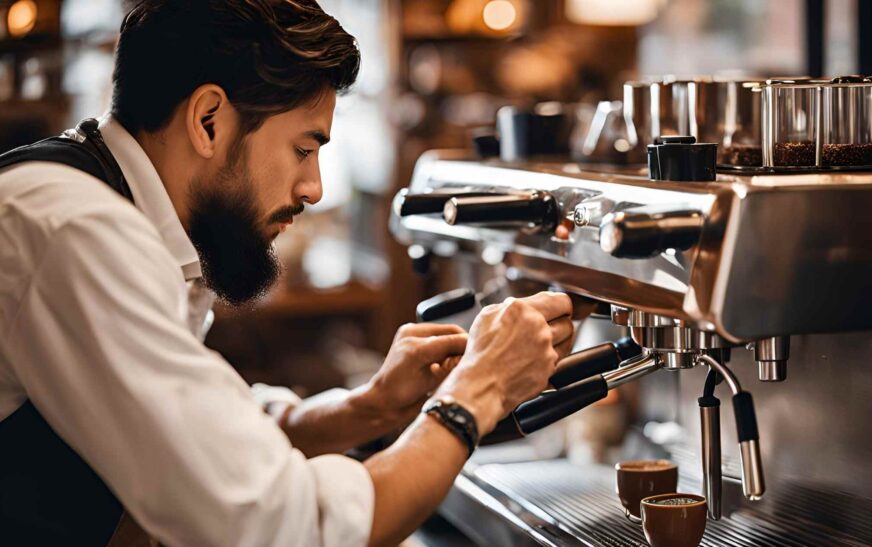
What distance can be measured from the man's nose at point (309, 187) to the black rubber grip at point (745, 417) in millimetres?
561

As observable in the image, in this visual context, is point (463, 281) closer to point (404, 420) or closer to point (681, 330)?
point (404, 420)

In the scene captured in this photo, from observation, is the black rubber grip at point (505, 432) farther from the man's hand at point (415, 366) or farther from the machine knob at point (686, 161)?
the machine knob at point (686, 161)

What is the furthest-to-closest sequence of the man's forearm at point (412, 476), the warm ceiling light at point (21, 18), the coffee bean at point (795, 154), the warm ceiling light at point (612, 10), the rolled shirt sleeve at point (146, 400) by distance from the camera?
the warm ceiling light at point (612, 10) → the warm ceiling light at point (21, 18) → the coffee bean at point (795, 154) → the man's forearm at point (412, 476) → the rolled shirt sleeve at point (146, 400)

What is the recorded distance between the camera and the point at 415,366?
1.42 metres

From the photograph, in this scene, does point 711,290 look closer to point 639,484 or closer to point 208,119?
point 639,484

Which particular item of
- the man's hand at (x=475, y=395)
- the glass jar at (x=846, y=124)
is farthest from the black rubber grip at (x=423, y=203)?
the glass jar at (x=846, y=124)

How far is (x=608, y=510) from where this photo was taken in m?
1.38

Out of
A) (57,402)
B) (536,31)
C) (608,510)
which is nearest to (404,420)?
(608,510)

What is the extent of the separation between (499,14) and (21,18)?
1.67 m

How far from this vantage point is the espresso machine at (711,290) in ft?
3.18

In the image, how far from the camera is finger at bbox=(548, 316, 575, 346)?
1216 mm

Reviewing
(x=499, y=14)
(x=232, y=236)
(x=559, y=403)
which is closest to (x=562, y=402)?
(x=559, y=403)

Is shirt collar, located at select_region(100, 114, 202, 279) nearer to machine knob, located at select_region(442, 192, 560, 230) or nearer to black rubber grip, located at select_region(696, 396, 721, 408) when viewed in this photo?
machine knob, located at select_region(442, 192, 560, 230)

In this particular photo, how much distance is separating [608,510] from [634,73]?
10.8 feet
